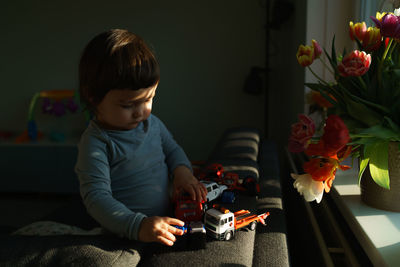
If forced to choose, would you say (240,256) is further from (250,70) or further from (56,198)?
(56,198)

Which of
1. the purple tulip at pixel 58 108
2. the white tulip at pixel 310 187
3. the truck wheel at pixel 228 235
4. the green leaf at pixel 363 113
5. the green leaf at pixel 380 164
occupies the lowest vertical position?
the purple tulip at pixel 58 108

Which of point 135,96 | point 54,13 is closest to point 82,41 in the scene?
point 54,13

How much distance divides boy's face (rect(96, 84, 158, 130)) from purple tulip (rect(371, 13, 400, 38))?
1.81ft

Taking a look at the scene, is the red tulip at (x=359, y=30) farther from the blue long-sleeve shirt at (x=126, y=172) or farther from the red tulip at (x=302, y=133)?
the blue long-sleeve shirt at (x=126, y=172)

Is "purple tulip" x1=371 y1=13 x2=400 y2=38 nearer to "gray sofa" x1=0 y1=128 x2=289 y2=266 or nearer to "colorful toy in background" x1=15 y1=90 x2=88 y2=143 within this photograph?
"gray sofa" x1=0 y1=128 x2=289 y2=266

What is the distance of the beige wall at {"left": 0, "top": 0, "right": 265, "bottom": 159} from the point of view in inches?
111

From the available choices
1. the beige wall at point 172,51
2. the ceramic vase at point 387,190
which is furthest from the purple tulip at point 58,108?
the ceramic vase at point 387,190

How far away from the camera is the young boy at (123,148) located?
0.80m

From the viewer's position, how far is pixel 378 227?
756 mm

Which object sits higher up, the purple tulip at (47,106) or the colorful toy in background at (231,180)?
the colorful toy in background at (231,180)

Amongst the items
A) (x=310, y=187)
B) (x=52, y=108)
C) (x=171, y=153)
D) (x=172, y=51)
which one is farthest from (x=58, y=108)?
(x=310, y=187)

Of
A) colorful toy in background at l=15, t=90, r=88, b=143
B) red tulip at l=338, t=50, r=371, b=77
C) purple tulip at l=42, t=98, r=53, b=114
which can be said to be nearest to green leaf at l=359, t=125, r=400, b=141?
red tulip at l=338, t=50, r=371, b=77

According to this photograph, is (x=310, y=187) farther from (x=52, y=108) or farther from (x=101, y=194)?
(x=52, y=108)

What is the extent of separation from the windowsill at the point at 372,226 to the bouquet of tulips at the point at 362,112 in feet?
0.34
